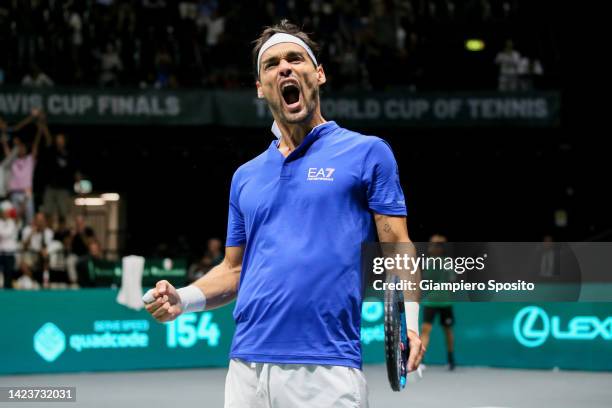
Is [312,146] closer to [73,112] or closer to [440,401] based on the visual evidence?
[440,401]

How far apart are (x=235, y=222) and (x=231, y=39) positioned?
1761cm

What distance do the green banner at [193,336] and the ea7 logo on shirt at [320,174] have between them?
1138 centimetres

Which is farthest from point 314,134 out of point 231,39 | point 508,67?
point 508,67

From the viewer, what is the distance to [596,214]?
22984 millimetres

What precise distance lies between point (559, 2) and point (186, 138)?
8.82 meters

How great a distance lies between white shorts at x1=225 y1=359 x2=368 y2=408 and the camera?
344cm

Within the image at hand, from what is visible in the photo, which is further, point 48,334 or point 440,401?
point 48,334

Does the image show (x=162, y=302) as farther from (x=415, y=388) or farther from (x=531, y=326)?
(x=531, y=326)

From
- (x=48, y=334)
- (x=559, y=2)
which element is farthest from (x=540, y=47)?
(x=48, y=334)

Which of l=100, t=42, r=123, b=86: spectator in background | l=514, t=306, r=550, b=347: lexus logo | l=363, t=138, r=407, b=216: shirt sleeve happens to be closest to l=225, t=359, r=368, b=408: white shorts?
l=363, t=138, r=407, b=216: shirt sleeve

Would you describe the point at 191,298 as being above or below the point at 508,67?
below

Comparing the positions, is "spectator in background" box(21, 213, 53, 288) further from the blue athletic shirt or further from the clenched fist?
the blue athletic shirt

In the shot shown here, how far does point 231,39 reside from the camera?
21.2 meters

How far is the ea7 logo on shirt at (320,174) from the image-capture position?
140 inches
